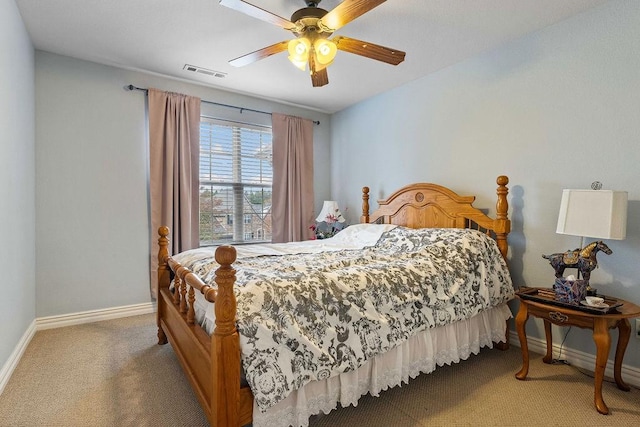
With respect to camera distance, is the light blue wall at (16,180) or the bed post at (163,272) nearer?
the light blue wall at (16,180)

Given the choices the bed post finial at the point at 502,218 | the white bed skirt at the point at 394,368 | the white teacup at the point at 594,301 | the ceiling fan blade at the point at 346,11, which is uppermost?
the ceiling fan blade at the point at 346,11

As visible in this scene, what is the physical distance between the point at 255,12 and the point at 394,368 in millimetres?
2200

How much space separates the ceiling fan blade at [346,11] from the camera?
175 cm

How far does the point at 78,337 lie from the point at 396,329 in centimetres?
271

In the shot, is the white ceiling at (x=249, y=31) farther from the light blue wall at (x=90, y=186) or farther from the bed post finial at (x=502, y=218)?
the bed post finial at (x=502, y=218)

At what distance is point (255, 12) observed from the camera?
1.89m

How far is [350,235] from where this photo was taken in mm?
3287

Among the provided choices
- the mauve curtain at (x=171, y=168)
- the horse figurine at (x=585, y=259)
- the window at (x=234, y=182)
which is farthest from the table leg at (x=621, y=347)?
the mauve curtain at (x=171, y=168)

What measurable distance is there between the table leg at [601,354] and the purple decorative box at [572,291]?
145 mm

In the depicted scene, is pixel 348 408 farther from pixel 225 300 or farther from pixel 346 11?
pixel 346 11

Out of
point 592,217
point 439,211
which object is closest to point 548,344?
point 592,217

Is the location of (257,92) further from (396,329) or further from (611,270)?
(611,270)

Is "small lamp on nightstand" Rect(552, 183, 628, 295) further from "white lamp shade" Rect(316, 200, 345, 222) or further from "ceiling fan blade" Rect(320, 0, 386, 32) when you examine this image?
"white lamp shade" Rect(316, 200, 345, 222)

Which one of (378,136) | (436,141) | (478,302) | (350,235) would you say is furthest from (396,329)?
(378,136)
